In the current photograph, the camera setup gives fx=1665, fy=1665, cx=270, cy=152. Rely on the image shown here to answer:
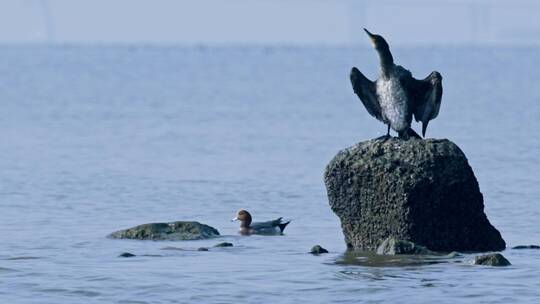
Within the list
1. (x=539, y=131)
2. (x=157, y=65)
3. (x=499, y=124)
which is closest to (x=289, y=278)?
(x=539, y=131)

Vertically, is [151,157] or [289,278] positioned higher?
[151,157]

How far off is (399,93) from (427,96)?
35 cm

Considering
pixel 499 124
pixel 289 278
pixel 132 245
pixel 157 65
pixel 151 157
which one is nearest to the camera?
pixel 289 278

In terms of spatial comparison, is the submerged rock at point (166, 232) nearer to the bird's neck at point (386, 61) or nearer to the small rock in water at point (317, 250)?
the small rock in water at point (317, 250)

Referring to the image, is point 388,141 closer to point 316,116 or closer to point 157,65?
point 316,116

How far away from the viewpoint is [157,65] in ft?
472

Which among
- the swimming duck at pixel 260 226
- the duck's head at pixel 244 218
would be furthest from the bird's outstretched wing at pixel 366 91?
the duck's head at pixel 244 218

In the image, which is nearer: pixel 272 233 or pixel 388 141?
pixel 388 141

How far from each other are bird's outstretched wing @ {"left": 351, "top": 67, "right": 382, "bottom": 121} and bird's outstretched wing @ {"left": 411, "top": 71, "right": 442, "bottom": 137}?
45cm

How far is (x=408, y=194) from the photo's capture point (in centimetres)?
1844

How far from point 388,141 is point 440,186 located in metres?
0.78

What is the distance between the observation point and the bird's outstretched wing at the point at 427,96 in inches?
741

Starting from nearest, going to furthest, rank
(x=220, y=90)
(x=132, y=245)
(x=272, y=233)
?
(x=132, y=245) < (x=272, y=233) < (x=220, y=90)

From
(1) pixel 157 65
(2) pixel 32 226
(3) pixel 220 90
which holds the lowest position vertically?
(2) pixel 32 226
